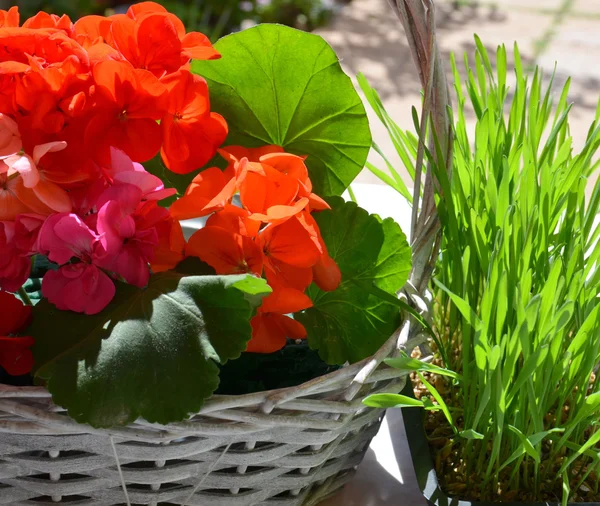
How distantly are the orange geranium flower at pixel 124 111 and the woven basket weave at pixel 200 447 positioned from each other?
15cm

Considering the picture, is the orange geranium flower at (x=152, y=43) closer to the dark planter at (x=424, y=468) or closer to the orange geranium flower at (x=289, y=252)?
the orange geranium flower at (x=289, y=252)

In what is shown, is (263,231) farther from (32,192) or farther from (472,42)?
(472,42)

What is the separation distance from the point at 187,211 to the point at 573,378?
283 mm

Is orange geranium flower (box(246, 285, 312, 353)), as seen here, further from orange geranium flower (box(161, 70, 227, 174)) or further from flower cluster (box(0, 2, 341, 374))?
orange geranium flower (box(161, 70, 227, 174))

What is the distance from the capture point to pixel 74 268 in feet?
1.49

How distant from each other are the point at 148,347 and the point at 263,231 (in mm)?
92

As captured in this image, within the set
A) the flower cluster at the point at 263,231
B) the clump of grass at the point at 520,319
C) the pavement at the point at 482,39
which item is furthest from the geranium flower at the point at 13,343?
the pavement at the point at 482,39

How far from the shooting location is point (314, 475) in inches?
21.7

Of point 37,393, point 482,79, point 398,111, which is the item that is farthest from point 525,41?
point 37,393

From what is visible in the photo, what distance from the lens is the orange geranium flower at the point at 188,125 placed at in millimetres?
485

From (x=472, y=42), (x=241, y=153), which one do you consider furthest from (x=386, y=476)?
(x=472, y=42)

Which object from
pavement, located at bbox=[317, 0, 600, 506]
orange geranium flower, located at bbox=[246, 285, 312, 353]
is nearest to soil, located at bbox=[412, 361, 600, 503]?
orange geranium flower, located at bbox=[246, 285, 312, 353]

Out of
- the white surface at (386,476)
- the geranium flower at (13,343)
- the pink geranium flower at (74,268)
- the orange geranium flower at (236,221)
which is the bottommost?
the white surface at (386,476)

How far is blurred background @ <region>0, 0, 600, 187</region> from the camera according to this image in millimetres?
2383
